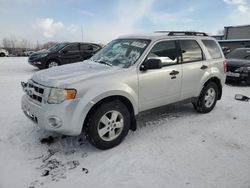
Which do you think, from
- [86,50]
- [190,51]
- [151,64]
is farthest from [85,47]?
[151,64]

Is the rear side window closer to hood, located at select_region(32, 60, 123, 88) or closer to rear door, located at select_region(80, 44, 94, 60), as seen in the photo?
hood, located at select_region(32, 60, 123, 88)

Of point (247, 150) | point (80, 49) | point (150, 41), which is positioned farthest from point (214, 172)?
point (80, 49)

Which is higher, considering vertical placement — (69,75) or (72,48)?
(72,48)

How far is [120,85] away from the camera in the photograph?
3473mm

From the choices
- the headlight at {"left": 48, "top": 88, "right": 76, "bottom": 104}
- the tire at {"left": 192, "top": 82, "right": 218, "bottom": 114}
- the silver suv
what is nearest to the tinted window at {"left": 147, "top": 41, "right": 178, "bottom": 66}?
the silver suv

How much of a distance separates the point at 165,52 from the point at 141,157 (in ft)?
6.59

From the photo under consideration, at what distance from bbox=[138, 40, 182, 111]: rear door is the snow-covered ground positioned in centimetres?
58

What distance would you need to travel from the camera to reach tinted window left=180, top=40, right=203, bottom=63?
4536 millimetres

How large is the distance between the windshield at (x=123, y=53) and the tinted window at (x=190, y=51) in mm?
894

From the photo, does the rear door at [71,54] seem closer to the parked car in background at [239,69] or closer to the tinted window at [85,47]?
the tinted window at [85,47]

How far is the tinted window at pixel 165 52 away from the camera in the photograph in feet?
13.3

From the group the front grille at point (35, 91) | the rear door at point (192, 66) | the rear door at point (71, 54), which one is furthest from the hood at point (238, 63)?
the front grille at point (35, 91)

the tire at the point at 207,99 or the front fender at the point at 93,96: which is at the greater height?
the front fender at the point at 93,96

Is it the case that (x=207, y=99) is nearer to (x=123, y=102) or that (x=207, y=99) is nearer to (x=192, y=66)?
(x=192, y=66)
